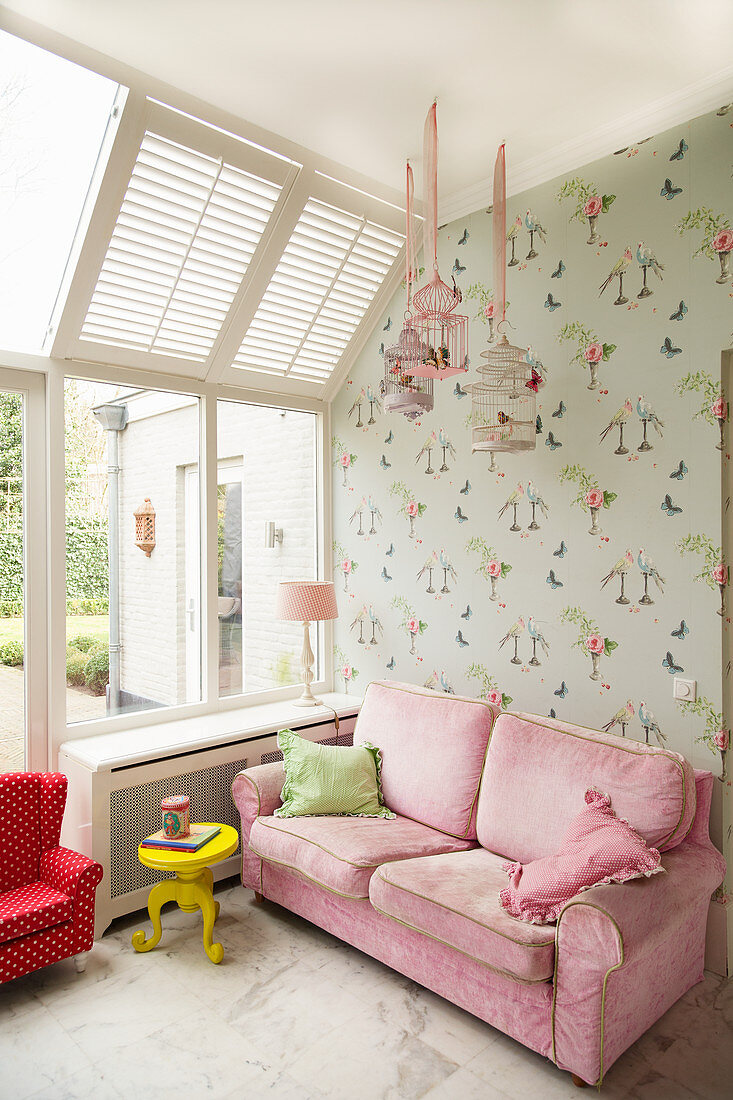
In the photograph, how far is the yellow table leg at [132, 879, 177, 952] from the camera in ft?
9.13

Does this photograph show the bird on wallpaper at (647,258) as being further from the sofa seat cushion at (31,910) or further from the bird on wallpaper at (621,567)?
the sofa seat cushion at (31,910)

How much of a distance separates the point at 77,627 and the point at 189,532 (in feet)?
2.45

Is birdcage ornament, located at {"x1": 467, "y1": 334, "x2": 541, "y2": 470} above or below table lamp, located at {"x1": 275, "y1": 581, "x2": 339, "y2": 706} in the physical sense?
above

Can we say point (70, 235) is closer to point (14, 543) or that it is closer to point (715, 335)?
point (14, 543)

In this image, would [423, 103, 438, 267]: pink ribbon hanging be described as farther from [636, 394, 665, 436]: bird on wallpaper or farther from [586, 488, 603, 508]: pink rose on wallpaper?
[586, 488, 603, 508]: pink rose on wallpaper

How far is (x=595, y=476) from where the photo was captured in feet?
9.86

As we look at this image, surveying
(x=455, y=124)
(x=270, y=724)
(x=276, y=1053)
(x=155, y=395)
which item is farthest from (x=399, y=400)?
(x=276, y=1053)

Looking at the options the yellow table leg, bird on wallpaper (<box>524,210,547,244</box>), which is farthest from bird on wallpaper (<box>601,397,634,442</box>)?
the yellow table leg

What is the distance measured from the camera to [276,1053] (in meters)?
2.22

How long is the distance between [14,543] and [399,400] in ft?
5.74

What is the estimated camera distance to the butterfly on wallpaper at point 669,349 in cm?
277

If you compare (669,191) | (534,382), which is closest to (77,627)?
(534,382)

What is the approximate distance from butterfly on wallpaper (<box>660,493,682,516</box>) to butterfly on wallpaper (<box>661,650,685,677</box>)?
535mm

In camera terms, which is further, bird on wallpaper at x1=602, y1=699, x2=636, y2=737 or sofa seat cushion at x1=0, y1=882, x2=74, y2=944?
bird on wallpaper at x1=602, y1=699, x2=636, y2=737
